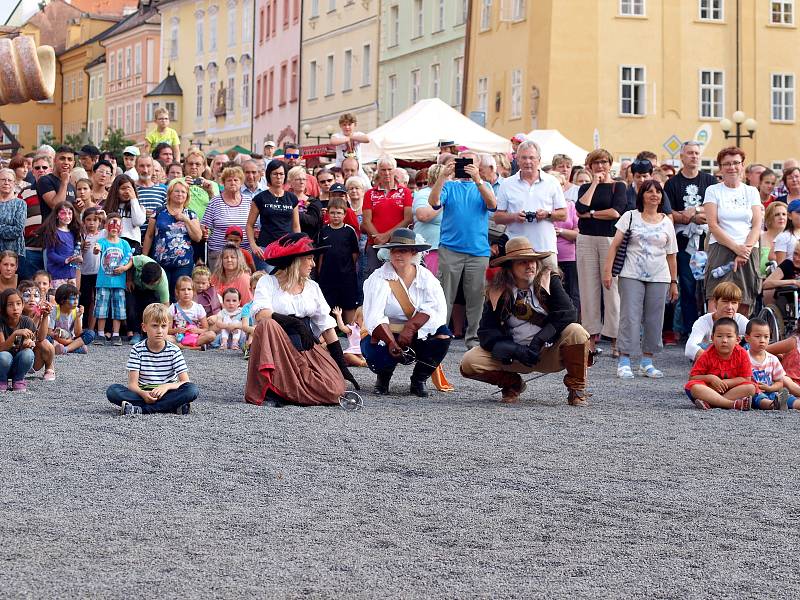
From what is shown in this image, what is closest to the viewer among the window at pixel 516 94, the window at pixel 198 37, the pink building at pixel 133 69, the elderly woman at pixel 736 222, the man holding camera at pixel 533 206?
the elderly woman at pixel 736 222

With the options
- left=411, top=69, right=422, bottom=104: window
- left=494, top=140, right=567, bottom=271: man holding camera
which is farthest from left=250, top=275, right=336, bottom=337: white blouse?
left=411, top=69, right=422, bottom=104: window

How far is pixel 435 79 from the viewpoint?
55594 mm

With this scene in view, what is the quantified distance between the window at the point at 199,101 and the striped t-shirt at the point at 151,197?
6509cm

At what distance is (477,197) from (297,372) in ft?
13.6

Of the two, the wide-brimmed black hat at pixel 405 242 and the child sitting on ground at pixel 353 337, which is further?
the child sitting on ground at pixel 353 337

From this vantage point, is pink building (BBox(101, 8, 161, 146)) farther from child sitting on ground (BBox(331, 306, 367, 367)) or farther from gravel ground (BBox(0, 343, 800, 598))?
gravel ground (BBox(0, 343, 800, 598))

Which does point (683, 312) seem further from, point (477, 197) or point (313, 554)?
point (313, 554)

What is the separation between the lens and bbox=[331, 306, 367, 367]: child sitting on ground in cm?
1515

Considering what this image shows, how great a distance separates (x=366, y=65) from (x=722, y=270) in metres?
48.3

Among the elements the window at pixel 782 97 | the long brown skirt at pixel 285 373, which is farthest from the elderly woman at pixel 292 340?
the window at pixel 782 97

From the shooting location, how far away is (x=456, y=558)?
6.38 m

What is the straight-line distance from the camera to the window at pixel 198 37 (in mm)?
82863

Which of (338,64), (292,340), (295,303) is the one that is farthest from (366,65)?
(292,340)

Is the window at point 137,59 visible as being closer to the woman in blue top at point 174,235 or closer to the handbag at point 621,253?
the woman in blue top at point 174,235
